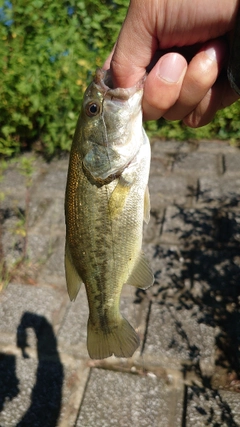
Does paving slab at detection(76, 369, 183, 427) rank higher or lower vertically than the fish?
lower

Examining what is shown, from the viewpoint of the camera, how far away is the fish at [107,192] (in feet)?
5.83

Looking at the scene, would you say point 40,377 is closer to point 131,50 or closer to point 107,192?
point 107,192

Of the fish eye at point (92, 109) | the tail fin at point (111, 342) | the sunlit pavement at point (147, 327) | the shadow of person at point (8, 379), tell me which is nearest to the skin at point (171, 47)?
the fish eye at point (92, 109)

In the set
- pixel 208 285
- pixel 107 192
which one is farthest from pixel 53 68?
pixel 107 192

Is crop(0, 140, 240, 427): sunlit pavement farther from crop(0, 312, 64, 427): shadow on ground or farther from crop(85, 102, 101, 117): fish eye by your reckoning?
crop(85, 102, 101, 117): fish eye

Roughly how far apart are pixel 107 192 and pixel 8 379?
166 cm

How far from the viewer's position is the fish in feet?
5.83

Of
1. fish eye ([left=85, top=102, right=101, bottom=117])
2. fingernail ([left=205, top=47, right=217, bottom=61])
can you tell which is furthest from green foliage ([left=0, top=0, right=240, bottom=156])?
fingernail ([left=205, top=47, right=217, bottom=61])

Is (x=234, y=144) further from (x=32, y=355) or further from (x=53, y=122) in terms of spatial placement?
(x=32, y=355)

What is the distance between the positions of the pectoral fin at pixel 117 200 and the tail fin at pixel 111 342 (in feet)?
1.83

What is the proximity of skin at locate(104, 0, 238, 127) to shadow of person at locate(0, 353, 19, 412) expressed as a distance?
1897mm

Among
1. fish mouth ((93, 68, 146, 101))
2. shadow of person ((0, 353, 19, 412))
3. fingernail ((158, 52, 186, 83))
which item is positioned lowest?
shadow of person ((0, 353, 19, 412))

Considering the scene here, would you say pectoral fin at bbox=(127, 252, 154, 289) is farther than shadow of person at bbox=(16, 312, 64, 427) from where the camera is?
No

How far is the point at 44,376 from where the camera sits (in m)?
2.77
